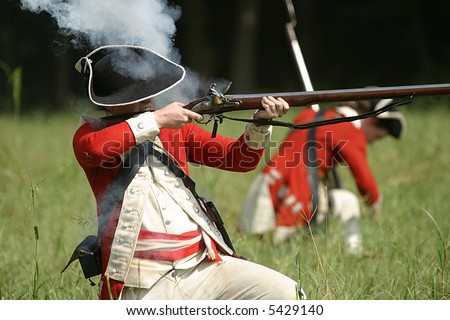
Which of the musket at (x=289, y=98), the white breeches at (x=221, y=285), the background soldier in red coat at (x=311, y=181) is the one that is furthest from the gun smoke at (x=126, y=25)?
the background soldier in red coat at (x=311, y=181)

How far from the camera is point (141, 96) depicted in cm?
282

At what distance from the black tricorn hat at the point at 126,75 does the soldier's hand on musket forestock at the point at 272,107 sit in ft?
1.07

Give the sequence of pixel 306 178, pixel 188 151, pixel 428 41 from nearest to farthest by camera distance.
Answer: pixel 188 151 → pixel 306 178 → pixel 428 41

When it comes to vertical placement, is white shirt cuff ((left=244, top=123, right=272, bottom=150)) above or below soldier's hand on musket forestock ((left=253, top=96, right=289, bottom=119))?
below

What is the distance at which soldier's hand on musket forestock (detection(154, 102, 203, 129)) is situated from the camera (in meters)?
2.76

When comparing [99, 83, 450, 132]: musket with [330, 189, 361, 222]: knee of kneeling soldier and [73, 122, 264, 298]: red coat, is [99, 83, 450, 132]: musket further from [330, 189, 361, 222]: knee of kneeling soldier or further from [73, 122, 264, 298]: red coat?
[330, 189, 361, 222]: knee of kneeling soldier

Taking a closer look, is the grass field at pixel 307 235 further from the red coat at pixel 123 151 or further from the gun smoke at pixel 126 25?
the gun smoke at pixel 126 25

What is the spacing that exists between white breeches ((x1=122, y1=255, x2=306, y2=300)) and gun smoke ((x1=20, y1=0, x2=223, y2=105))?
66 centimetres

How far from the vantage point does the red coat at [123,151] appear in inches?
108

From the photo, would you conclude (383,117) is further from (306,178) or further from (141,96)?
(141,96)

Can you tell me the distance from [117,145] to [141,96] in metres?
0.21

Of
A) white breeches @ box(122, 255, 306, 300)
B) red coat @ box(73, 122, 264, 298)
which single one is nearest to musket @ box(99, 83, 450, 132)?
red coat @ box(73, 122, 264, 298)
